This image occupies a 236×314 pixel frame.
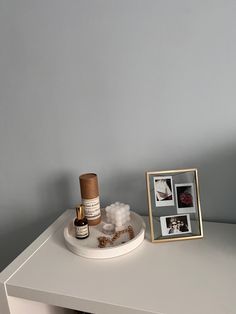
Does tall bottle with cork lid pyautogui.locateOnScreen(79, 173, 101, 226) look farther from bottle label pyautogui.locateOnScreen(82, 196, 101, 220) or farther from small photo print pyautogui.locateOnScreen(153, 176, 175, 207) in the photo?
small photo print pyautogui.locateOnScreen(153, 176, 175, 207)

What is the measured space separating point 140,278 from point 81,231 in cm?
25

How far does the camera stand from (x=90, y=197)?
97 centimetres

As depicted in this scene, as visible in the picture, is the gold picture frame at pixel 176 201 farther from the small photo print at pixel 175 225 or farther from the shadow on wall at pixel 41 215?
the shadow on wall at pixel 41 215

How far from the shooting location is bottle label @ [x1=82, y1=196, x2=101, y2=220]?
3.20 ft

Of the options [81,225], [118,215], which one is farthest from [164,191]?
[81,225]

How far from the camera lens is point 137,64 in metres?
0.94

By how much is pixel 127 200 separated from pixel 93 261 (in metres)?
0.30

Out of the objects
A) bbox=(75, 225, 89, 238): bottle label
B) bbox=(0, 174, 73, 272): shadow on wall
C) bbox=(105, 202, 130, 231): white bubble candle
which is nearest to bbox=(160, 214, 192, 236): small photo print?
bbox=(105, 202, 130, 231): white bubble candle

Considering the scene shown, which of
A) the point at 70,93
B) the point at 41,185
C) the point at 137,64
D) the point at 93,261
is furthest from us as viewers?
the point at 41,185

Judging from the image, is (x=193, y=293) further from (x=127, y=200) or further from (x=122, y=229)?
(x=127, y=200)

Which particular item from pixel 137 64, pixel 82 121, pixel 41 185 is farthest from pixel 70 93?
pixel 41 185

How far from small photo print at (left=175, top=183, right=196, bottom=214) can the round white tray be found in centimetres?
13

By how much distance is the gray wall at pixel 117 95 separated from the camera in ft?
2.90

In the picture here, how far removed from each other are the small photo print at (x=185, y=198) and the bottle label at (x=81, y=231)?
29cm
